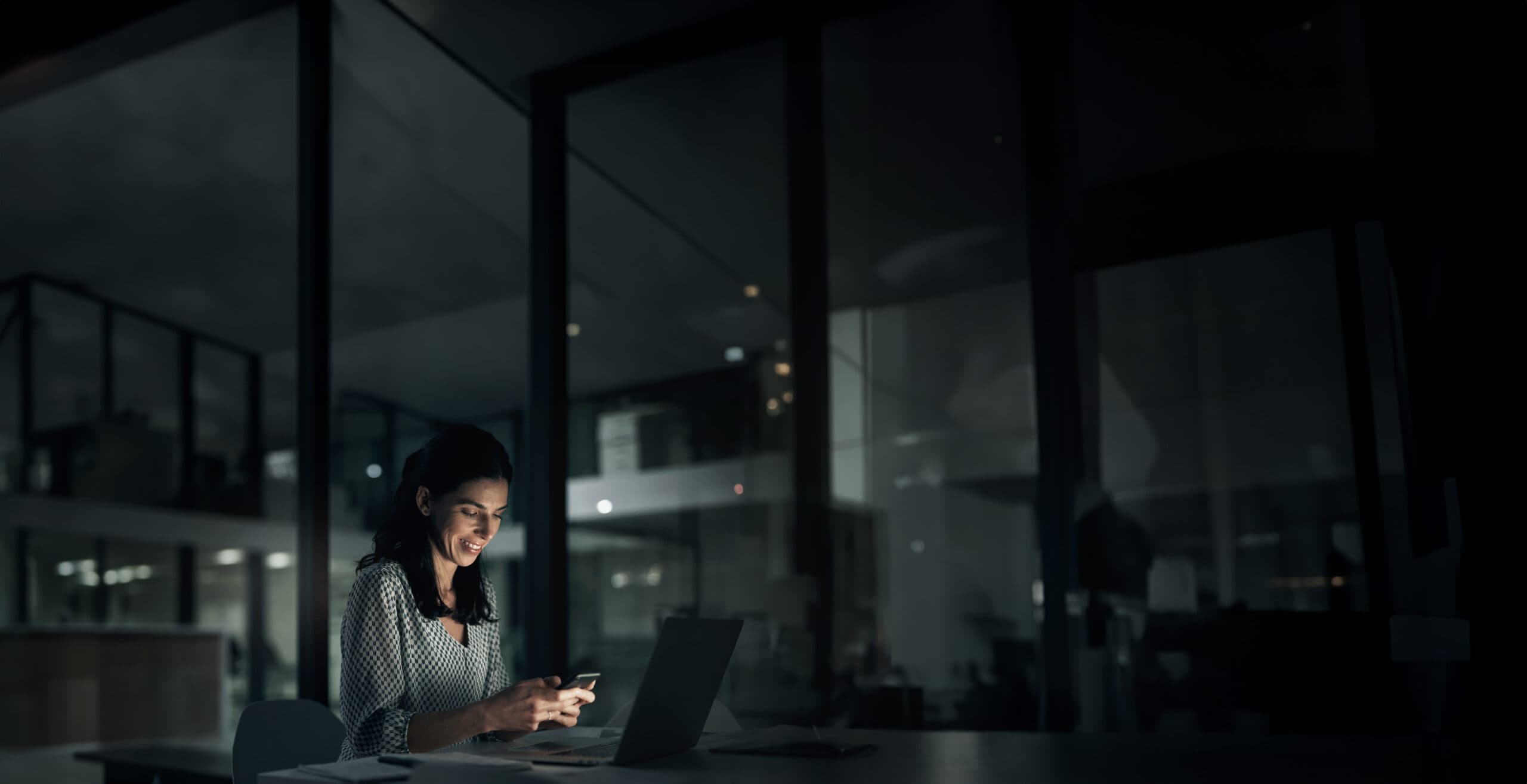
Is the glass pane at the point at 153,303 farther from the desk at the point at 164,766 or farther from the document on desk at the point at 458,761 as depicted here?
the document on desk at the point at 458,761

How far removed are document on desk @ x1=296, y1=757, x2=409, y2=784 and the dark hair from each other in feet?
2.19

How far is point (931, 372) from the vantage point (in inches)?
152

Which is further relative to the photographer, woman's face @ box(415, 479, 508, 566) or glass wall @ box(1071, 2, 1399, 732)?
glass wall @ box(1071, 2, 1399, 732)

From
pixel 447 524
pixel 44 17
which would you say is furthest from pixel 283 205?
pixel 447 524

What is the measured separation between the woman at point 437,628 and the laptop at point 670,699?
0.15 m

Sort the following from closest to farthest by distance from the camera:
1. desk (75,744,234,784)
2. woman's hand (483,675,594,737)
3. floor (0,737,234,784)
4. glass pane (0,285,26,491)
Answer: woman's hand (483,675,594,737)
desk (75,744,234,784)
floor (0,737,234,784)
glass pane (0,285,26,491)

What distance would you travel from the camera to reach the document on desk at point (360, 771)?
1.54 metres

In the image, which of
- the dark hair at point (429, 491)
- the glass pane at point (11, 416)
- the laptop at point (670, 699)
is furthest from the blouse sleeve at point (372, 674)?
the glass pane at point (11, 416)

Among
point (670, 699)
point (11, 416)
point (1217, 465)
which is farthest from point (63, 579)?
point (1217, 465)

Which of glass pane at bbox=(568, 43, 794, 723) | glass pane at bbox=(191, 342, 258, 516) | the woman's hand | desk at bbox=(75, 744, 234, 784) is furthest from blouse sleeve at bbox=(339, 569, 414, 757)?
glass pane at bbox=(191, 342, 258, 516)

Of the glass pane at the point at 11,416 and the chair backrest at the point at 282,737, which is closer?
the chair backrest at the point at 282,737

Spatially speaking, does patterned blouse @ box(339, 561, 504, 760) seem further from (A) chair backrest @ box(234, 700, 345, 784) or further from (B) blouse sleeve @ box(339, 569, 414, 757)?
(A) chair backrest @ box(234, 700, 345, 784)

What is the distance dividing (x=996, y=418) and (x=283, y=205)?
4556 mm

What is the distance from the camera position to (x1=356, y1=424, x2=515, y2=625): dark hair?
7.68ft
